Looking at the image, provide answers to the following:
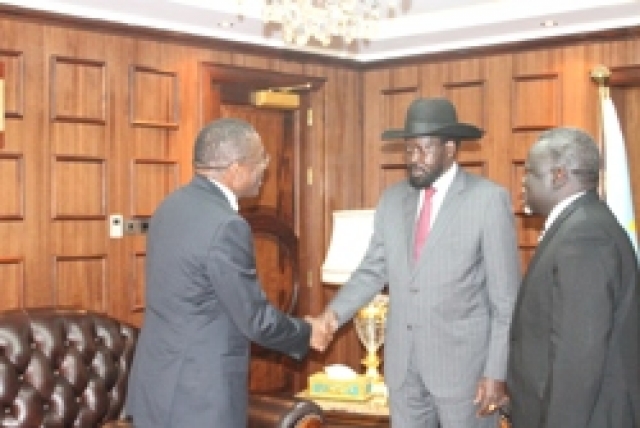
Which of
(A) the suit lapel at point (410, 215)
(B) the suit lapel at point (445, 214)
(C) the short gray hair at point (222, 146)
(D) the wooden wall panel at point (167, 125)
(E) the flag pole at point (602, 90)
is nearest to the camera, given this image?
(C) the short gray hair at point (222, 146)

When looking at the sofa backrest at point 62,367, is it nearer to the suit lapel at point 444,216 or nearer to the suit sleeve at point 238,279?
the suit sleeve at point 238,279

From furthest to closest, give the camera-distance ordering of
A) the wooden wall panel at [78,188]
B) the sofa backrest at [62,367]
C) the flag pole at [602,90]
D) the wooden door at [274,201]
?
the wooden door at [274,201], the flag pole at [602,90], the wooden wall panel at [78,188], the sofa backrest at [62,367]

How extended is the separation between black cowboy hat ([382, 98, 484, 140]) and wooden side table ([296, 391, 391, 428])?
55.1 inches

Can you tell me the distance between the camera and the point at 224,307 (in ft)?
8.52

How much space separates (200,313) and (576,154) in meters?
1.21

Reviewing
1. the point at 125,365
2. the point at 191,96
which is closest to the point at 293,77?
the point at 191,96

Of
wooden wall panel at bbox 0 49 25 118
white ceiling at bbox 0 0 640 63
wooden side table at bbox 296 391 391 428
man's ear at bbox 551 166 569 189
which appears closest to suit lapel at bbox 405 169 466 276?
man's ear at bbox 551 166 569 189

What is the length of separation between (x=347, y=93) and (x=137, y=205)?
6.02 ft

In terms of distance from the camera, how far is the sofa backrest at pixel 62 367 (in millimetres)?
3545

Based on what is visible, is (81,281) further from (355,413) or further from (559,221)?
(559,221)

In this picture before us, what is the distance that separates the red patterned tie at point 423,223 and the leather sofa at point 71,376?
3.08 ft

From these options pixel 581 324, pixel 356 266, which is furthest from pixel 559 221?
pixel 356 266

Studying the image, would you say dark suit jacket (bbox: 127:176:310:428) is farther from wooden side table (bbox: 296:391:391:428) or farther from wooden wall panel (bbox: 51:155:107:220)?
wooden wall panel (bbox: 51:155:107:220)

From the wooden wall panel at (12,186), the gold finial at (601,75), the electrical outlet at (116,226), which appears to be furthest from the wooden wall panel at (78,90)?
the gold finial at (601,75)
